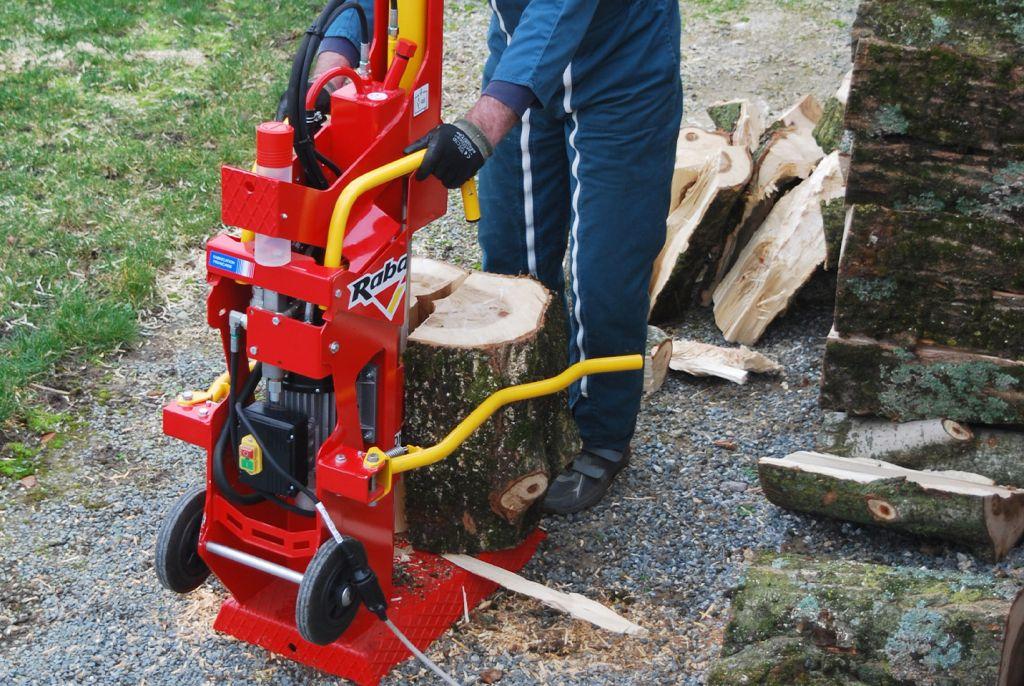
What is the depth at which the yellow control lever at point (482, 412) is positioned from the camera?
2.64 meters

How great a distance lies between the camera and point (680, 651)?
3004 millimetres

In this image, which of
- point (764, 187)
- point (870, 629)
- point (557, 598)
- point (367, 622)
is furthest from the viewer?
point (764, 187)

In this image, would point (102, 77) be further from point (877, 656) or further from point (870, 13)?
point (877, 656)

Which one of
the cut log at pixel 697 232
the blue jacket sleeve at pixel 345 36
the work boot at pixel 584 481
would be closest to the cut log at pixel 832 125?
the cut log at pixel 697 232

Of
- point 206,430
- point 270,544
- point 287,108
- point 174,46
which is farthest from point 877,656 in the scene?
point 174,46

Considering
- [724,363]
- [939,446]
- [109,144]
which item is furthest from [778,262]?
[109,144]

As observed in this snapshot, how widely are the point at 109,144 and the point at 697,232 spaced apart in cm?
330

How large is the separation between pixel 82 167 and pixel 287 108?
3587mm

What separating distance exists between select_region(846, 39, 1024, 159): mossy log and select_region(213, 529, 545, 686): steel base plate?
178cm

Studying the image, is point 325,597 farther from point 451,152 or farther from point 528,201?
point 528,201

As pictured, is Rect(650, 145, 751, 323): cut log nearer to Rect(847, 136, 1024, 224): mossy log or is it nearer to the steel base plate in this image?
Rect(847, 136, 1024, 224): mossy log

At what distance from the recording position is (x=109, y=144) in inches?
235

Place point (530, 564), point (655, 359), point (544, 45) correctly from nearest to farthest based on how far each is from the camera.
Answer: point (544, 45) → point (530, 564) → point (655, 359)

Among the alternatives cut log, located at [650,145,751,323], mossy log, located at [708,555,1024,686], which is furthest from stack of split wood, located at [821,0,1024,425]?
cut log, located at [650,145,751,323]
